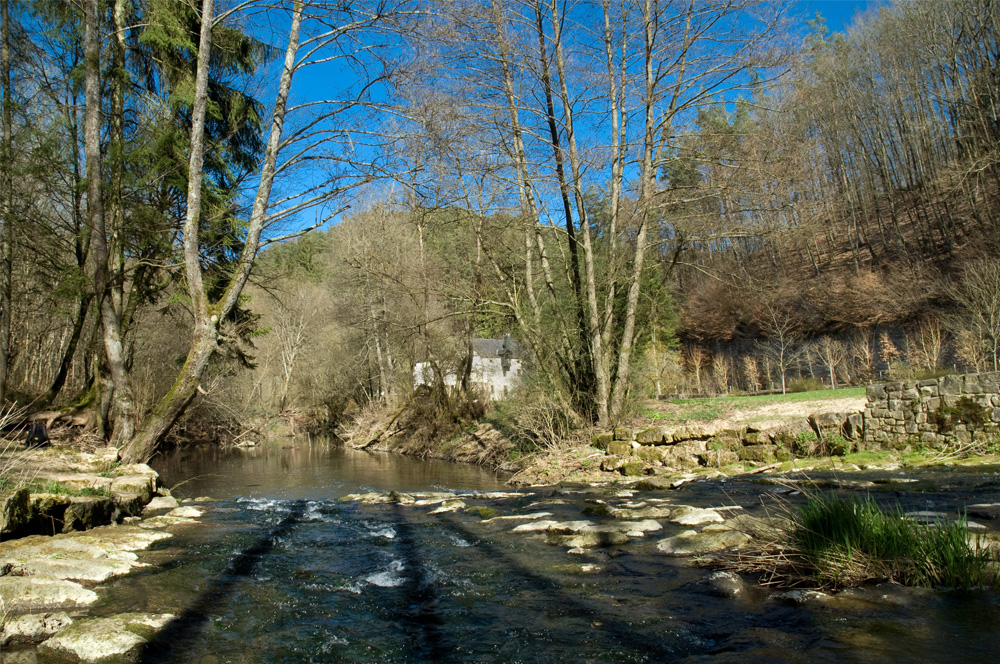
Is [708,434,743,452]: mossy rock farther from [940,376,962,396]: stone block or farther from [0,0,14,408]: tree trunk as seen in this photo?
[0,0,14,408]: tree trunk

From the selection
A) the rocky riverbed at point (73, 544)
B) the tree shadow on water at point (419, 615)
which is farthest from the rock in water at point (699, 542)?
the rocky riverbed at point (73, 544)

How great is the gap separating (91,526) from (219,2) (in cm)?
964

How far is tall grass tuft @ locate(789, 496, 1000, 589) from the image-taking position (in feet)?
12.8

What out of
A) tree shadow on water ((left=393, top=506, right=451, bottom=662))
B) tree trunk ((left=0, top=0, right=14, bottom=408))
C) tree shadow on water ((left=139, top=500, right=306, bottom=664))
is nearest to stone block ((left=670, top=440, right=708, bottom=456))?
tree shadow on water ((left=393, top=506, right=451, bottom=662))

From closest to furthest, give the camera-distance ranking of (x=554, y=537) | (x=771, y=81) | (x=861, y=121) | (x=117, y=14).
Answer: (x=554, y=537)
(x=117, y=14)
(x=771, y=81)
(x=861, y=121)

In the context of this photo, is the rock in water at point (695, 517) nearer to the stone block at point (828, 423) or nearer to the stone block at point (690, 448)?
the stone block at point (690, 448)

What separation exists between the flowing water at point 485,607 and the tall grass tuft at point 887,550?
0.15 metres

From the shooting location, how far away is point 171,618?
3992 mm

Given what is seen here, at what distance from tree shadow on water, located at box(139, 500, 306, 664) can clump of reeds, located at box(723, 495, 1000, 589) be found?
3.92 metres

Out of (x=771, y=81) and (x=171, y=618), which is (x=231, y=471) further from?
(x=771, y=81)

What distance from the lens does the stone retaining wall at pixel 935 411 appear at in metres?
9.59

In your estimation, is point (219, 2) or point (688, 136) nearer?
point (219, 2)

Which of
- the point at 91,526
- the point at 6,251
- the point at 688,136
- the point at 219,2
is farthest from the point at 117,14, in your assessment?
the point at 688,136

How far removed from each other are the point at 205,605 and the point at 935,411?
1105 centimetres
